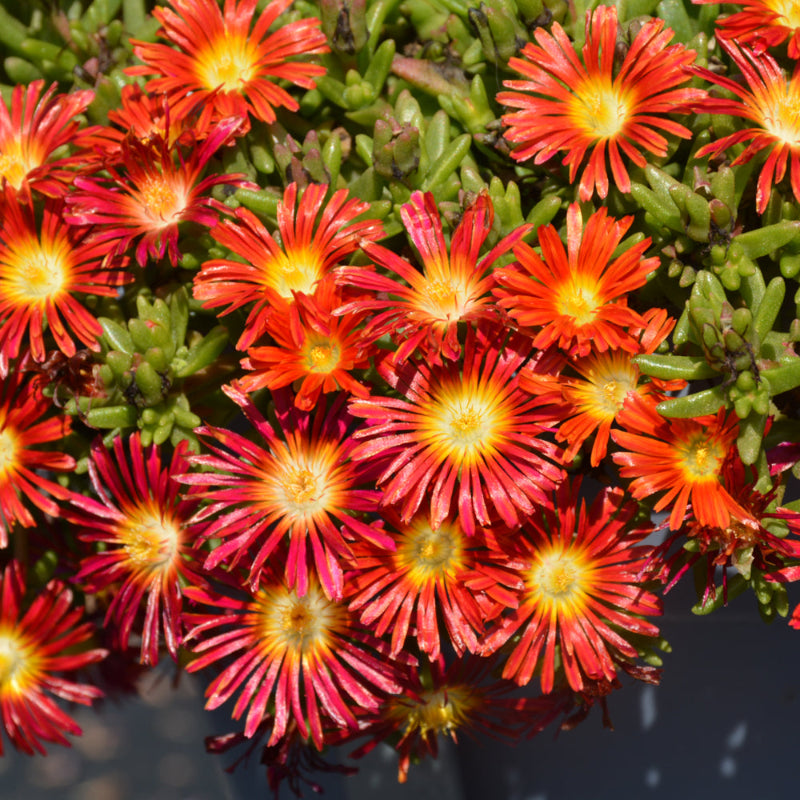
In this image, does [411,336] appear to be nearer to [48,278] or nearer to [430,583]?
[430,583]

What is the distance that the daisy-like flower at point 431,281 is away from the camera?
567 millimetres

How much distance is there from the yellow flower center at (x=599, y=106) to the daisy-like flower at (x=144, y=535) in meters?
0.37

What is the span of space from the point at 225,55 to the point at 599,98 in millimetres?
291

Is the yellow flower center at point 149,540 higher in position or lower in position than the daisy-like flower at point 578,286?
lower

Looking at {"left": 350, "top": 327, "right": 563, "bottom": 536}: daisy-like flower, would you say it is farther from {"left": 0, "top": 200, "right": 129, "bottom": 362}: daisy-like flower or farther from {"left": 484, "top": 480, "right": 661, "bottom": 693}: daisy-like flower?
{"left": 0, "top": 200, "right": 129, "bottom": 362}: daisy-like flower

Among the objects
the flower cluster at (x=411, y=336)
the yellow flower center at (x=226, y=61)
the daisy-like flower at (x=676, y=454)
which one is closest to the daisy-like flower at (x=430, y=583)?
the flower cluster at (x=411, y=336)

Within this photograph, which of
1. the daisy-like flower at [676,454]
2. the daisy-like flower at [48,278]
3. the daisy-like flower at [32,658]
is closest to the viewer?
the daisy-like flower at [676,454]

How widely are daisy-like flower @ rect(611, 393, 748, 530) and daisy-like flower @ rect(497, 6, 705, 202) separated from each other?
6.0 inches

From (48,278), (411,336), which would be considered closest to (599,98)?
(411,336)

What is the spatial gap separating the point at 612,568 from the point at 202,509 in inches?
11.4

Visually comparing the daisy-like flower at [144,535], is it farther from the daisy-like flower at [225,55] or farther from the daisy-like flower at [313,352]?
the daisy-like flower at [225,55]

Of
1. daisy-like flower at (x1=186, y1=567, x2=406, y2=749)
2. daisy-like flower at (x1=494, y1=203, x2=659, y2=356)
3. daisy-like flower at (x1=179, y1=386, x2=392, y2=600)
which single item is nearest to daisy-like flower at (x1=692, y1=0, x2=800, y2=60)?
daisy-like flower at (x1=494, y1=203, x2=659, y2=356)

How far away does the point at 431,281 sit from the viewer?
1.98ft

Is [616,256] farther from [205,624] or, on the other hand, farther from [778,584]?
[205,624]
